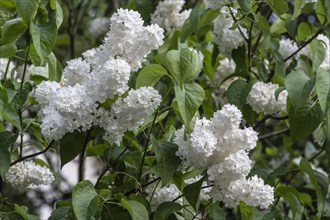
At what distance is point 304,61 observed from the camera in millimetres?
2293

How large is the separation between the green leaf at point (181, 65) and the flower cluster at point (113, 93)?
6 centimetres

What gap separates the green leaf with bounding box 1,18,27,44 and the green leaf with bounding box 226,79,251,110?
63 centimetres

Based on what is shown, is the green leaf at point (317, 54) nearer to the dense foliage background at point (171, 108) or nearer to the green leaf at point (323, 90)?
the dense foliage background at point (171, 108)

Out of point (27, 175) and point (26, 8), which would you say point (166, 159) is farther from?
point (27, 175)

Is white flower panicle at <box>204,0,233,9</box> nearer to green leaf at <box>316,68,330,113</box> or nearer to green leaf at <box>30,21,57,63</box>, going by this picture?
green leaf at <box>316,68,330,113</box>

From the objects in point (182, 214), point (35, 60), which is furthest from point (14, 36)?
point (182, 214)

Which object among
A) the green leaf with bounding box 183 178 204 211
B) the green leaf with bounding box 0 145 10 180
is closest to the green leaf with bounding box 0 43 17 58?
the green leaf with bounding box 0 145 10 180

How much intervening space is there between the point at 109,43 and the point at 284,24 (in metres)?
0.85

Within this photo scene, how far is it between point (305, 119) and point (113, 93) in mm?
534

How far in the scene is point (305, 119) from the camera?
1780 mm

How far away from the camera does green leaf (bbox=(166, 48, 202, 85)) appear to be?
1.54 meters

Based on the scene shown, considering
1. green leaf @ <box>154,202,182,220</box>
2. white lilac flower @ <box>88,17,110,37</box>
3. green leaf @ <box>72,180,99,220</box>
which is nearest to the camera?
green leaf @ <box>72,180,99,220</box>

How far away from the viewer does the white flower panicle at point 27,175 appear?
201cm

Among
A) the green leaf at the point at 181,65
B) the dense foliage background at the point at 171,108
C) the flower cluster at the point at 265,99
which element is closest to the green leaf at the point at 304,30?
the dense foliage background at the point at 171,108
